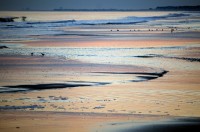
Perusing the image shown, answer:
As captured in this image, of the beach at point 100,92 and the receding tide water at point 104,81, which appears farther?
the receding tide water at point 104,81

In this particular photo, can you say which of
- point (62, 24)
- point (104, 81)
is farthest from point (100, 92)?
point (62, 24)

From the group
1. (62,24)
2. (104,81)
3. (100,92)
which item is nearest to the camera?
(100,92)

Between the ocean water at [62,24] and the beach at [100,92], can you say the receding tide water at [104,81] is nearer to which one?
the beach at [100,92]

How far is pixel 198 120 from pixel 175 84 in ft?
20.4

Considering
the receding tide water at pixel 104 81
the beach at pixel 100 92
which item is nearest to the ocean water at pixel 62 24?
the receding tide water at pixel 104 81

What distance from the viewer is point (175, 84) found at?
1877cm

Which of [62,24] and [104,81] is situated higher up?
[62,24]

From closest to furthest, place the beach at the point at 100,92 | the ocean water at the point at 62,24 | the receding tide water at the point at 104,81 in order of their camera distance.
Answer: the beach at the point at 100,92
the receding tide water at the point at 104,81
the ocean water at the point at 62,24

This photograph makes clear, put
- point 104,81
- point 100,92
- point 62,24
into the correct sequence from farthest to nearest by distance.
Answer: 1. point 62,24
2. point 104,81
3. point 100,92

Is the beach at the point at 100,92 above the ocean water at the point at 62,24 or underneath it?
underneath

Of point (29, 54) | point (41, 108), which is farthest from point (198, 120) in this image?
point (29, 54)

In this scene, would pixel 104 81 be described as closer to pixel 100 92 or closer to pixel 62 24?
pixel 100 92

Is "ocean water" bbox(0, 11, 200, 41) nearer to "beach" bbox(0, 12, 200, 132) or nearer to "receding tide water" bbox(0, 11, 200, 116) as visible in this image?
"receding tide water" bbox(0, 11, 200, 116)

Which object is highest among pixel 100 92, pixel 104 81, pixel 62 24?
pixel 62 24
